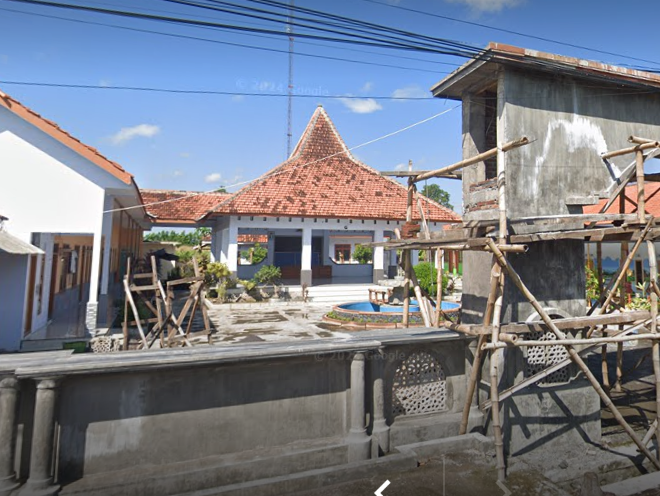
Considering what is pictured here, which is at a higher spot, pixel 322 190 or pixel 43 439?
pixel 322 190

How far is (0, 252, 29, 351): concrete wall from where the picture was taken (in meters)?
9.75

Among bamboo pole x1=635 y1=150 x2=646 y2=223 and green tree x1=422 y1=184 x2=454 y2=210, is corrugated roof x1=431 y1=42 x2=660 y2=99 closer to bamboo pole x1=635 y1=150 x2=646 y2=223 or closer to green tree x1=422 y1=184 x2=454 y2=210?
bamboo pole x1=635 y1=150 x2=646 y2=223

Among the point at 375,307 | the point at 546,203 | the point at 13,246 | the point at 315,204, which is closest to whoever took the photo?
the point at 546,203

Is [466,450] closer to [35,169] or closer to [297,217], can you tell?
[35,169]

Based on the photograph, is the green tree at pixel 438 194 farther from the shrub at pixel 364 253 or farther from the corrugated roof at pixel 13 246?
the corrugated roof at pixel 13 246

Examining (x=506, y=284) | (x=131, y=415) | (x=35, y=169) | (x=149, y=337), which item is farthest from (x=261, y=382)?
(x=35, y=169)

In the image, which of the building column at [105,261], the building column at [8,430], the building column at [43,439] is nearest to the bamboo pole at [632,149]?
the building column at [43,439]

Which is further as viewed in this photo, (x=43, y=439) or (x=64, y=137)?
(x=64, y=137)

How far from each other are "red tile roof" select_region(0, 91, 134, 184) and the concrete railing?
8.00 metres

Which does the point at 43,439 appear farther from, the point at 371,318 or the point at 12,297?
→ the point at 371,318

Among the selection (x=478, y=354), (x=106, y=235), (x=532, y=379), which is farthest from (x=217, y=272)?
(x=532, y=379)

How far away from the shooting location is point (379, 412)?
5.12m

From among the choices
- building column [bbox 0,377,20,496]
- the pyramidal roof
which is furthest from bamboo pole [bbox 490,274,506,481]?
the pyramidal roof

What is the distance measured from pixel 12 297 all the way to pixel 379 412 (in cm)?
997
